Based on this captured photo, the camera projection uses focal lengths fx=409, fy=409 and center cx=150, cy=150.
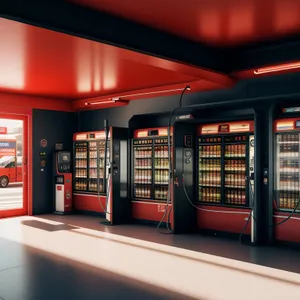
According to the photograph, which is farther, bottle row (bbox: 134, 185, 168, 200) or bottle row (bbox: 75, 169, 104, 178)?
bottle row (bbox: 75, 169, 104, 178)

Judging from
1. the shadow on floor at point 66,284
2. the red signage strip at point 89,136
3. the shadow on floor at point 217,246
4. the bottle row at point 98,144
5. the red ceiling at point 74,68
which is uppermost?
the red ceiling at point 74,68

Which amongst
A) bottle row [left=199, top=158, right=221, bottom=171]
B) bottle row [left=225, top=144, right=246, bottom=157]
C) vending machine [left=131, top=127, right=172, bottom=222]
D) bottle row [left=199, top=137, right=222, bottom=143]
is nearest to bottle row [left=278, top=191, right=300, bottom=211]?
bottle row [left=225, top=144, right=246, bottom=157]

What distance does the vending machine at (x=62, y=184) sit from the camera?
10375mm

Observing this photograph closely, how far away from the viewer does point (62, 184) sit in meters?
10.4

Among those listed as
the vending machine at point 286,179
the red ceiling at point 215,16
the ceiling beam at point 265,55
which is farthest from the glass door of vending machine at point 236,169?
the red ceiling at point 215,16

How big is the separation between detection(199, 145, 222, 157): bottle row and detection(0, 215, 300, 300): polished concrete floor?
5.20ft

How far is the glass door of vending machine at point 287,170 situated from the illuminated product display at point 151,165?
248 centimetres

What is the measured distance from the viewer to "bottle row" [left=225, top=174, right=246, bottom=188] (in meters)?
7.51

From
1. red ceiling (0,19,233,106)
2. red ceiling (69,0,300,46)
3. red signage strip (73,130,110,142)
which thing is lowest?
red signage strip (73,130,110,142)

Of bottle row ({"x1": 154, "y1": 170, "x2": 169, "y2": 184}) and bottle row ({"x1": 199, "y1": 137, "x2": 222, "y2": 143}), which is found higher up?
bottle row ({"x1": 199, "y1": 137, "x2": 222, "y2": 143})

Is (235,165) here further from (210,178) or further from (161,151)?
(161,151)

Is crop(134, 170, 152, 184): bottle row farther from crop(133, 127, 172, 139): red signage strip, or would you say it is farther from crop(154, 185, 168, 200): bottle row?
crop(133, 127, 172, 139): red signage strip

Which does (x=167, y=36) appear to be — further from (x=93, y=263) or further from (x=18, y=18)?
(x=93, y=263)

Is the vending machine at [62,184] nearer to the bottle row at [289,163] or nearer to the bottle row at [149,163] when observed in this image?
the bottle row at [149,163]
